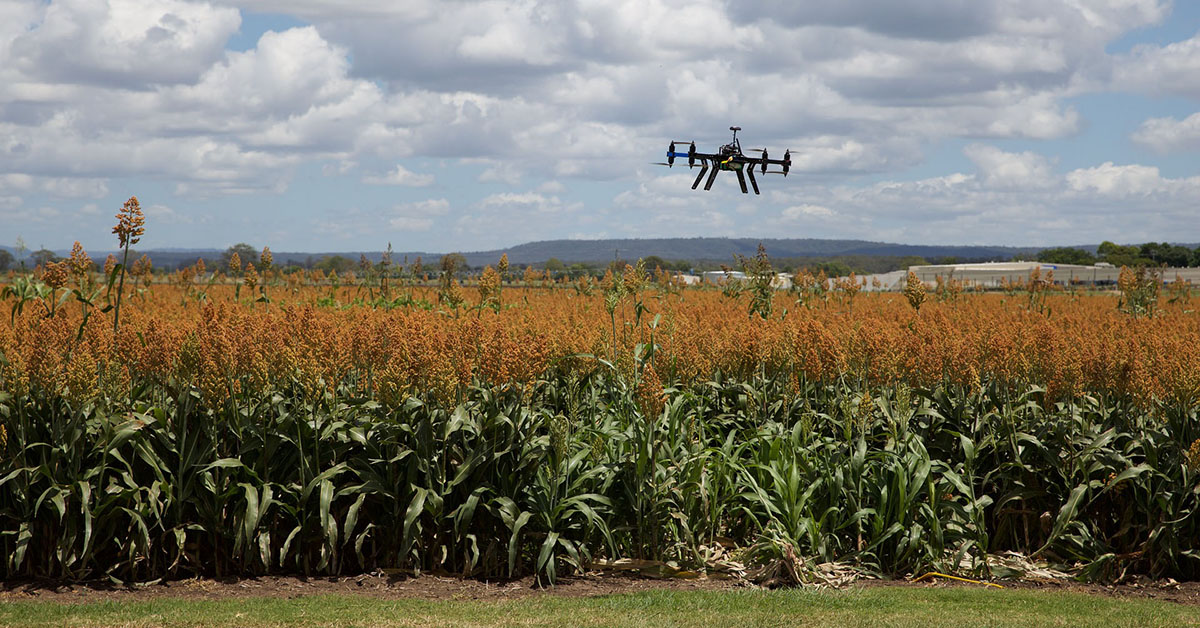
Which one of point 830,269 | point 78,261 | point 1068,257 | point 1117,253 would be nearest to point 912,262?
point 1068,257

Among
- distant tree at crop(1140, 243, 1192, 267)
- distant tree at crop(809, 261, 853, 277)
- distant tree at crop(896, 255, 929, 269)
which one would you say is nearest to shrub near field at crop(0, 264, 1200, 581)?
distant tree at crop(809, 261, 853, 277)

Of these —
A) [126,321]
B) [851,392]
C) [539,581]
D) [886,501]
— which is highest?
[126,321]

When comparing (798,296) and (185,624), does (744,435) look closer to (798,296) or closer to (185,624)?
(185,624)

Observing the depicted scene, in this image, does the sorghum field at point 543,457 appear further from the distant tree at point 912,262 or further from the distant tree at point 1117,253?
the distant tree at point 1117,253

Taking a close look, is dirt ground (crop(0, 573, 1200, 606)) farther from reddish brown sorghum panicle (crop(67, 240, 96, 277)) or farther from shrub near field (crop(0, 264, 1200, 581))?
reddish brown sorghum panicle (crop(67, 240, 96, 277))

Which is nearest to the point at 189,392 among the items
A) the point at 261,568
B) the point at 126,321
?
the point at 261,568

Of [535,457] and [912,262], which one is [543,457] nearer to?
[535,457]
